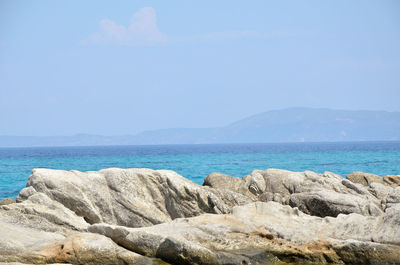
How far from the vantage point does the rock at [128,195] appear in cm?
1873

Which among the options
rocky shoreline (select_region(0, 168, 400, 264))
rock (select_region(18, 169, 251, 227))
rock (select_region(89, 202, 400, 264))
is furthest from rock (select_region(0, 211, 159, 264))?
rock (select_region(18, 169, 251, 227))

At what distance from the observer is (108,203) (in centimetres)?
1947

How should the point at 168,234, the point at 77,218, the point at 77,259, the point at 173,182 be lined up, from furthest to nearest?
1. the point at 173,182
2. the point at 77,218
3. the point at 168,234
4. the point at 77,259

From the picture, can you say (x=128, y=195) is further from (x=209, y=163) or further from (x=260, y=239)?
(x=209, y=163)

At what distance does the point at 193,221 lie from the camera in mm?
16125

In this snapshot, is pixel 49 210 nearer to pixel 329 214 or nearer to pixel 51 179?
pixel 51 179

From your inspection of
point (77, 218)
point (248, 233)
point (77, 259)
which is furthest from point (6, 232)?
point (248, 233)

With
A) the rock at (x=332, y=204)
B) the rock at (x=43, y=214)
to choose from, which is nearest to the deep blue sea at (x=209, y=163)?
the rock at (x=43, y=214)

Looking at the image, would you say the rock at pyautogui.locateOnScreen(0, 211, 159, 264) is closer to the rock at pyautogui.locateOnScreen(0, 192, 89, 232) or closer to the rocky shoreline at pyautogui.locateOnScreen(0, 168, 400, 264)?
the rocky shoreline at pyautogui.locateOnScreen(0, 168, 400, 264)

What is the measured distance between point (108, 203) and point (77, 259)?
6.29m

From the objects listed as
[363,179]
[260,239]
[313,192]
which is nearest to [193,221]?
[260,239]

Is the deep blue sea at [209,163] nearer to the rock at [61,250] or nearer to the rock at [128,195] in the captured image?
the rock at [128,195]

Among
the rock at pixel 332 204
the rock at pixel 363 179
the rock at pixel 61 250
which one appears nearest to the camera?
the rock at pixel 61 250

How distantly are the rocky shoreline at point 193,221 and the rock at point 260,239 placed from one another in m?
0.03
